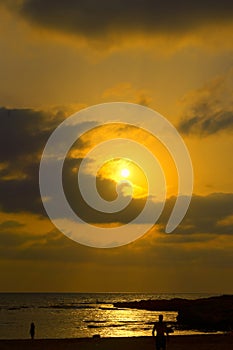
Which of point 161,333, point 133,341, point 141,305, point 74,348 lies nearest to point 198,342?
point 133,341

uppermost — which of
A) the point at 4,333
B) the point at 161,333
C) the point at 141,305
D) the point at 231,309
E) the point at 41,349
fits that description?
the point at 141,305

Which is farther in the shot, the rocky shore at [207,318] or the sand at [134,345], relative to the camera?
the rocky shore at [207,318]

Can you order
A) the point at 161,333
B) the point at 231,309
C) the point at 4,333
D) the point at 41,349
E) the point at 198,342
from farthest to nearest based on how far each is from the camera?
the point at 231,309
the point at 4,333
the point at 198,342
the point at 41,349
the point at 161,333

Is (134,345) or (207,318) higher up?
(207,318)

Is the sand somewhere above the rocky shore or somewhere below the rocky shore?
below

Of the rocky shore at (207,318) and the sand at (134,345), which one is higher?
the rocky shore at (207,318)

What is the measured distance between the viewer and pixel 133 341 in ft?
138

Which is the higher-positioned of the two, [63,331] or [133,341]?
[63,331]

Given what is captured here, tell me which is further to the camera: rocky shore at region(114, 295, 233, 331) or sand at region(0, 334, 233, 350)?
rocky shore at region(114, 295, 233, 331)

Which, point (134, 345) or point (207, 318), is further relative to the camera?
point (207, 318)

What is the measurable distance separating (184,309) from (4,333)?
1181 inches

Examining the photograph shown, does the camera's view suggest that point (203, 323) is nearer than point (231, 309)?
Yes

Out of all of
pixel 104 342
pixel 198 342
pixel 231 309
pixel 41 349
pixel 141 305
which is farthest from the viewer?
pixel 141 305

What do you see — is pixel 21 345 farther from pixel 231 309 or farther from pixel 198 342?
pixel 231 309
